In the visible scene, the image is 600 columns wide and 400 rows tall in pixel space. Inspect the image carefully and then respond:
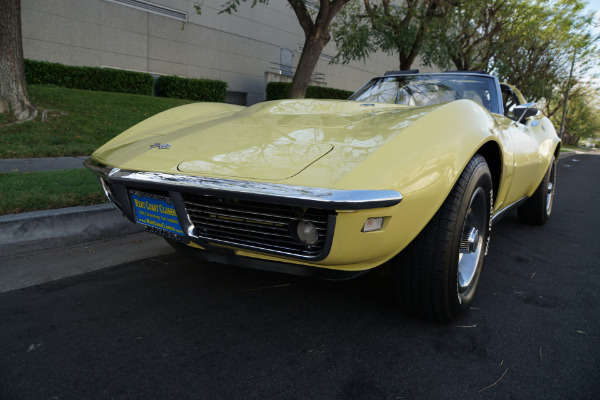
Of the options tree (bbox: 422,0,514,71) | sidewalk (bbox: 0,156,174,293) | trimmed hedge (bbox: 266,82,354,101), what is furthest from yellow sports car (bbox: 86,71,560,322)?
trimmed hedge (bbox: 266,82,354,101)

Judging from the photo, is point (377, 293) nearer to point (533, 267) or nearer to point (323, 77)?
point (533, 267)

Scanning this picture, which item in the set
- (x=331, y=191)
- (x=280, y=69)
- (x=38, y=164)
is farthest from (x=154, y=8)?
(x=331, y=191)

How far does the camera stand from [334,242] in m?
1.54

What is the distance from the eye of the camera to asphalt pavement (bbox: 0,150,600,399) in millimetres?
1531

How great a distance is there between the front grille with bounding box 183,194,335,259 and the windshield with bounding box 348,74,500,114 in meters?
1.87

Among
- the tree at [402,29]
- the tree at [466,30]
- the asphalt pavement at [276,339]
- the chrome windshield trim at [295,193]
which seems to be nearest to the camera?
the chrome windshield trim at [295,193]

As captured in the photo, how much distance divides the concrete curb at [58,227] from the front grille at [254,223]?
5.77 feet

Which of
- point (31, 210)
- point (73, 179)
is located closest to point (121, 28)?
point (73, 179)

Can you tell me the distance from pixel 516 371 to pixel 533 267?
1544mm

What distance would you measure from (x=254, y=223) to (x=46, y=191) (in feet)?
8.75

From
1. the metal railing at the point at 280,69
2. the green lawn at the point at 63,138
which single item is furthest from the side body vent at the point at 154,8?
the green lawn at the point at 63,138

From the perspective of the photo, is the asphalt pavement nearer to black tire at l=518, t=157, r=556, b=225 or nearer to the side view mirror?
the side view mirror

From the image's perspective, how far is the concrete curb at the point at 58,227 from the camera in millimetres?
2787

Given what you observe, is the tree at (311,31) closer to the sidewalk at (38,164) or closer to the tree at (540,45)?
the sidewalk at (38,164)
